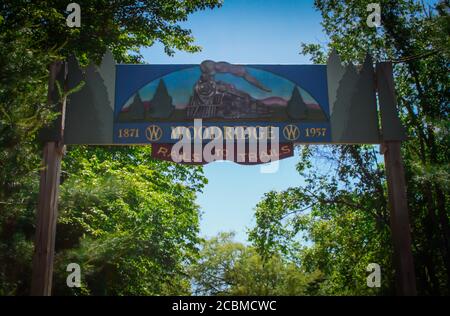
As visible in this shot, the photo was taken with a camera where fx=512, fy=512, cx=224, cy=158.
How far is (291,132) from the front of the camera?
27.6 feet

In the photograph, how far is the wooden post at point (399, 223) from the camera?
23.7ft

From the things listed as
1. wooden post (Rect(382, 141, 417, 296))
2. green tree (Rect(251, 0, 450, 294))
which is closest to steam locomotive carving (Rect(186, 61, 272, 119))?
wooden post (Rect(382, 141, 417, 296))

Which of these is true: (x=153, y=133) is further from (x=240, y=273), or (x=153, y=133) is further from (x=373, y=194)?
(x=240, y=273)

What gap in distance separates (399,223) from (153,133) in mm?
4076

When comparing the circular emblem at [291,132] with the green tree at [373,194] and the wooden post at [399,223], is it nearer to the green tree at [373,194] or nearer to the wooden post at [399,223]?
the wooden post at [399,223]

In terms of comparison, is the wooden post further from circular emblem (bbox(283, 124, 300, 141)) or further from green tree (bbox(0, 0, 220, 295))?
green tree (bbox(0, 0, 220, 295))

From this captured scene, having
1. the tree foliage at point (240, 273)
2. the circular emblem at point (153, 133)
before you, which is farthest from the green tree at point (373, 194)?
the tree foliage at point (240, 273)

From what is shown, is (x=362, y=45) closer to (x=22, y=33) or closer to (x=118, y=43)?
(x=118, y=43)

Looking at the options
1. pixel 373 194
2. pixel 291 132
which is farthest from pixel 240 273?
pixel 291 132

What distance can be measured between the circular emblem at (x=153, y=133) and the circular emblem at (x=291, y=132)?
6.75 ft

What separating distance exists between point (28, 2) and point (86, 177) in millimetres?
4321
